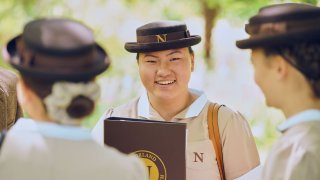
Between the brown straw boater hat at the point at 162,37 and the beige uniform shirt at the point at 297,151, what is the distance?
3.43 feet

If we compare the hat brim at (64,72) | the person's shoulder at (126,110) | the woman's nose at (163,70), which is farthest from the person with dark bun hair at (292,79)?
the person's shoulder at (126,110)

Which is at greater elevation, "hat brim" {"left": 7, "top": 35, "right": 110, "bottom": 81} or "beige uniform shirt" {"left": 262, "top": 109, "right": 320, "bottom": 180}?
"hat brim" {"left": 7, "top": 35, "right": 110, "bottom": 81}

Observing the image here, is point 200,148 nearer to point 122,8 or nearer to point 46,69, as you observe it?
point 46,69

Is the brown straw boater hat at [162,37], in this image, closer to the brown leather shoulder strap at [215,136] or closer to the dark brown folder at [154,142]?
the brown leather shoulder strap at [215,136]

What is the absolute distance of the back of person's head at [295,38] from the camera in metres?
2.03

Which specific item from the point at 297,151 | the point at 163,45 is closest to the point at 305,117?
the point at 297,151

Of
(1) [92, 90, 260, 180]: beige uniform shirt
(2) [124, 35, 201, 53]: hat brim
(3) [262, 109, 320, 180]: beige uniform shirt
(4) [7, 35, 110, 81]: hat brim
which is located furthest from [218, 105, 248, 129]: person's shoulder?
(4) [7, 35, 110, 81]: hat brim

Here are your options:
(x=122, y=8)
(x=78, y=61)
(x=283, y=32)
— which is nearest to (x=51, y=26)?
(x=78, y=61)

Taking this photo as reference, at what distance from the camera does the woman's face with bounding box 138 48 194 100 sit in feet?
10.1

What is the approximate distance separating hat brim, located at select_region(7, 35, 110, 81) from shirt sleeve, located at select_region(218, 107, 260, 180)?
1170 mm

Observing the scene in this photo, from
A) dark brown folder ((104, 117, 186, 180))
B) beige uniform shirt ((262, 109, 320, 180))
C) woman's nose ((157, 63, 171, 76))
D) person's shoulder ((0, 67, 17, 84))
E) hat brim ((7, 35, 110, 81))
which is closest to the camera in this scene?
hat brim ((7, 35, 110, 81))

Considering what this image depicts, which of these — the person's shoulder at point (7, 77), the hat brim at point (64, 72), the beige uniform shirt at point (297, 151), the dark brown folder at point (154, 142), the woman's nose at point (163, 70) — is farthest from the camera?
the woman's nose at point (163, 70)

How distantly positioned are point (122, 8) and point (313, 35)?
3270mm

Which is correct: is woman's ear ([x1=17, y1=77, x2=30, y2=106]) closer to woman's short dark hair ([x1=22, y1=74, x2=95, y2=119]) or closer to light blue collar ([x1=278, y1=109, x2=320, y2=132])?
woman's short dark hair ([x1=22, y1=74, x2=95, y2=119])
